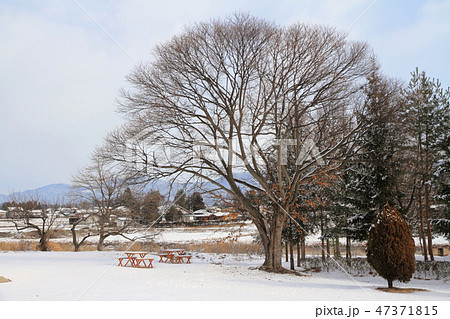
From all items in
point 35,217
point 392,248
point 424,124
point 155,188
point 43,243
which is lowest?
point 43,243

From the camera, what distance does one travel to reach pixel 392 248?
10898 mm

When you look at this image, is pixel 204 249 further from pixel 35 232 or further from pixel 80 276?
pixel 80 276

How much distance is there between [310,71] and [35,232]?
1935cm

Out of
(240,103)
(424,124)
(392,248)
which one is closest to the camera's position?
(392,248)

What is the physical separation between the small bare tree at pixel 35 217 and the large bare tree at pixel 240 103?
10.5 metres

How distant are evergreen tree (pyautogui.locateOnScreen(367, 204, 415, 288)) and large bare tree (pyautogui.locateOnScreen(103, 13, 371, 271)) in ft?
13.7

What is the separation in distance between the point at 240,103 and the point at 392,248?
24.6 feet

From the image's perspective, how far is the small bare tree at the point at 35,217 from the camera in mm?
22239

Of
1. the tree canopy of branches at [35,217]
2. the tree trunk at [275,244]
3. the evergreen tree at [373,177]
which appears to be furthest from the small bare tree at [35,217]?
the evergreen tree at [373,177]

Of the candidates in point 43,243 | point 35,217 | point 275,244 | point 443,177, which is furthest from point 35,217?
point 443,177

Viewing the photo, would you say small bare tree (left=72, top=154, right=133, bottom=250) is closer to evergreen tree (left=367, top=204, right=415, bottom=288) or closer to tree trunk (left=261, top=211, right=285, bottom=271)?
tree trunk (left=261, top=211, right=285, bottom=271)

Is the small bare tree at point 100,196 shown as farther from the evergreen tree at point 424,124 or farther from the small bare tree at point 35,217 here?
the evergreen tree at point 424,124

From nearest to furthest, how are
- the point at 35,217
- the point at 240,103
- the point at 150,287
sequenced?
the point at 150,287, the point at 240,103, the point at 35,217

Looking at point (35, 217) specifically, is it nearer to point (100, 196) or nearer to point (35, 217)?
point (35, 217)
